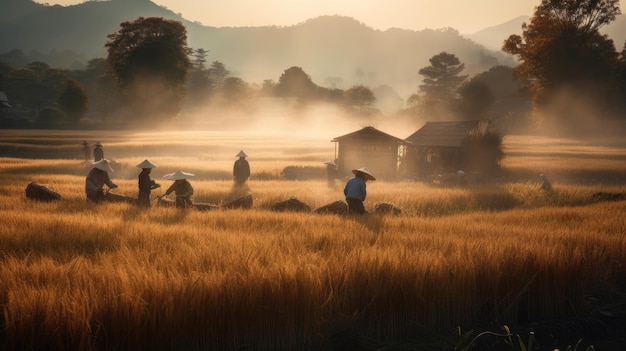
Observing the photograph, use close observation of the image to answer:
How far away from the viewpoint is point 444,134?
3106 centimetres

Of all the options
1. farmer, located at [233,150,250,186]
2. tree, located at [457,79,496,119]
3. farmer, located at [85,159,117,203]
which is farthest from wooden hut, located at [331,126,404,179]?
tree, located at [457,79,496,119]

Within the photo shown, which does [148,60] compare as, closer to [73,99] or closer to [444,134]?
[73,99]

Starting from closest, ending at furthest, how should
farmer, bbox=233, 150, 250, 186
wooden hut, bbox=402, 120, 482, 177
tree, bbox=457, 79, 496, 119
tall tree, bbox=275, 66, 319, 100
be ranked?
farmer, bbox=233, 150, 250, 186 → wooden hut, bbox=402, 120, 482, 177 → tree, bbox=457, 79, 496, 119 → tall tree, bbox=275, 66, 319, 100

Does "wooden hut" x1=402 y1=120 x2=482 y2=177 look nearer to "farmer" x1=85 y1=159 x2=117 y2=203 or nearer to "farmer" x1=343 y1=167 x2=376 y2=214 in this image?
"farmer" x1=343 y1=167 x2=376 y2=214

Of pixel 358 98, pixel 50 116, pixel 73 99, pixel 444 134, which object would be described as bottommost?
pixel 444 134

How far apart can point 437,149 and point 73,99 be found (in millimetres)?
51578

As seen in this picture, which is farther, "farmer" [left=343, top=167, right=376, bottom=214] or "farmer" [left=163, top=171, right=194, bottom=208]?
"farmer" [left=163, top=171, right=194, bottom=208]

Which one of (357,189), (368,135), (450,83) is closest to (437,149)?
(368,135)

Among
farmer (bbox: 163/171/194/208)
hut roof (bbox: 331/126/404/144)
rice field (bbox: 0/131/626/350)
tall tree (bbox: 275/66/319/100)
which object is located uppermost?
tall tree (bbox: 275/66/319/100)

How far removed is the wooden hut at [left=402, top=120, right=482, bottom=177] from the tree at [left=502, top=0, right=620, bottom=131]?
24622 millimetres

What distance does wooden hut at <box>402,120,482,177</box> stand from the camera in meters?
29.6

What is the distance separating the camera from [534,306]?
5613 millimetres

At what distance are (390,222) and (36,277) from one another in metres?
6.56

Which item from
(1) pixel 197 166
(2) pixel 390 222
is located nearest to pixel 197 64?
(1) pixel 197 166
